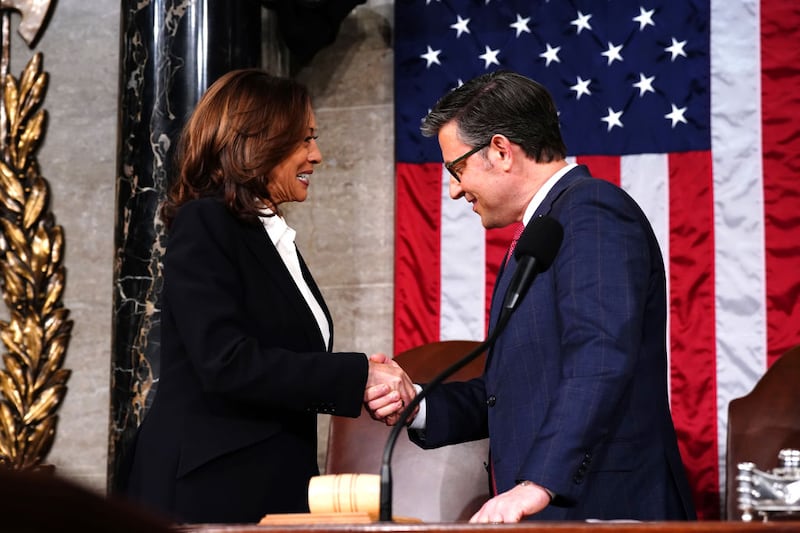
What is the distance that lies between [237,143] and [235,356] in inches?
23.7

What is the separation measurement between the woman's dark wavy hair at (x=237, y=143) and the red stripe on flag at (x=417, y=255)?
238cm

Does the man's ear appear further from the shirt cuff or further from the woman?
the shirt cuff

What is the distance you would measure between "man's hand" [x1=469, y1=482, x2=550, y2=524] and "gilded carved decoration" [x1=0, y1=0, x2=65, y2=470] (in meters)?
3.31

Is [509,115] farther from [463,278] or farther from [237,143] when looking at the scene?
[463,278]

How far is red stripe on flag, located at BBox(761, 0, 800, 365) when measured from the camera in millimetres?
4570

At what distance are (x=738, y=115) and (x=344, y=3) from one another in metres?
1.87

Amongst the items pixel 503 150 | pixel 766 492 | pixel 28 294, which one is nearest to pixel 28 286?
pixel 28 294

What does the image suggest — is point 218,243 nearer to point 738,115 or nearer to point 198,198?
point 198,198

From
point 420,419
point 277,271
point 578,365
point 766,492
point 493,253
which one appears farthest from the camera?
point 493,253

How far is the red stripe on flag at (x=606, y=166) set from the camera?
15.9ft

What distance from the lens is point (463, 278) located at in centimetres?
495

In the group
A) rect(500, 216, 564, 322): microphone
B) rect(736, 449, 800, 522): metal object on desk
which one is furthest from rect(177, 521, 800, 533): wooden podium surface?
rect(500, 216, 564, 322): microphone

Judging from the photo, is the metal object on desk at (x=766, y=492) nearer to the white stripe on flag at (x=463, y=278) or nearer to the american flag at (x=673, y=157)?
the american flag at (x=673, y=157)

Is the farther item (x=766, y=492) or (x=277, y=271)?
(x=277, y=271)
